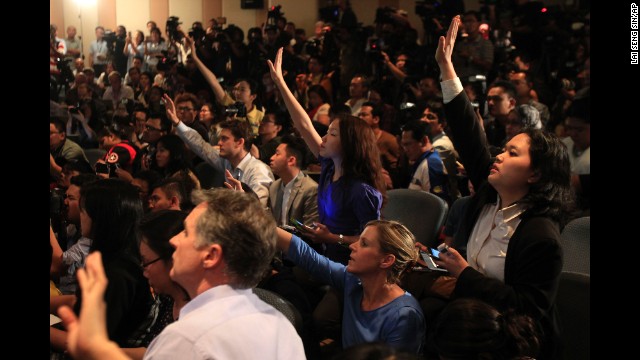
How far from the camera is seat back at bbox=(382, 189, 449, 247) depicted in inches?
136

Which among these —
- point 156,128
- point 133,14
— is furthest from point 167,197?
point 133,14

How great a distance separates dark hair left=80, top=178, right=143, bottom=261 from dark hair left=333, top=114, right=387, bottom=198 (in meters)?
0.98

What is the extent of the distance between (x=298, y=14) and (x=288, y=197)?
8.66m

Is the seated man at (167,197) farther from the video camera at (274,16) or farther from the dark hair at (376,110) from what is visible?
the video camera at (274,16)

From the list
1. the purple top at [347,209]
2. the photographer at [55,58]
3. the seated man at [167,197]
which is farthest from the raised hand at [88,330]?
the photographer at [55,58]

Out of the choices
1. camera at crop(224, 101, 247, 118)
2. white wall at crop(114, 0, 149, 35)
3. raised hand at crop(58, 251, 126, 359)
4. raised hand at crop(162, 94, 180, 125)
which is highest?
white wall at crop(114, 0, 149, 35)

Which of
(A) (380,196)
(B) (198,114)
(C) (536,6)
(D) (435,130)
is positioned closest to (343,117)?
(A) (380,196)

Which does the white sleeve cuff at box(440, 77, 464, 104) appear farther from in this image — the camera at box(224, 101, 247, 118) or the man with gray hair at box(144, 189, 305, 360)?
the camera at box(224, 101, 247, 118)

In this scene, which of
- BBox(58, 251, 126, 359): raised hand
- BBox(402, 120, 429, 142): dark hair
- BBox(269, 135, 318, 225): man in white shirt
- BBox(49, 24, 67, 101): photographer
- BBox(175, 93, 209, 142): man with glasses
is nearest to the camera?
BBox(58, 251, 126, 359): raised hand

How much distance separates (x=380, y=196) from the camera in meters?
2.99

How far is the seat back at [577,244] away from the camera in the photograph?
9.14ft

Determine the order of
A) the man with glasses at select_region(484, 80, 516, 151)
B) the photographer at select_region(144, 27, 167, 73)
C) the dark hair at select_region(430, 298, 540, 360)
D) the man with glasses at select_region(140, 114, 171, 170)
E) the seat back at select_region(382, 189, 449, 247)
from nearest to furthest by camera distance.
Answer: the dark hair at select_region(430, 298, 540, 360) < the seat back at select_region(382, 189, 449, 247) < the man with glasses at select_region(484, 80, 516, 151) < the man with glasses at select_region(140, 114, 171, 170) < the photographer at select_region(144, 27, 167, 73)

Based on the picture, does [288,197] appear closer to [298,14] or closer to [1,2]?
[1,2]

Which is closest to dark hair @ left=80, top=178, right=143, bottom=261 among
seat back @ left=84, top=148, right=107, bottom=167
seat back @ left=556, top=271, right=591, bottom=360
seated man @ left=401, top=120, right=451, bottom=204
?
seat back @ left=556, top=271, right=591, bottom=360
